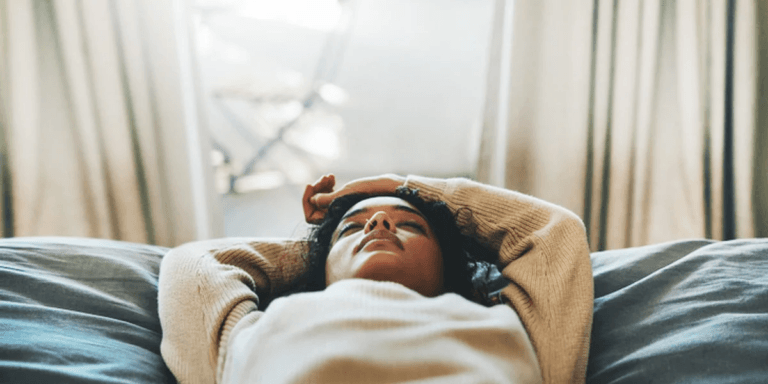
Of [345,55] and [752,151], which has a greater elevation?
[345,55]

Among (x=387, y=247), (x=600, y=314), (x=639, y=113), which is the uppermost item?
(x=639, y=113)

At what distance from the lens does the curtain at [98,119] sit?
158 centimetres

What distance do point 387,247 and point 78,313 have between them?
48 centimetres

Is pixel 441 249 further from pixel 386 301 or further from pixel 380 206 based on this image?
pixel 386 301

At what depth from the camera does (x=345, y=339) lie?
585 mm

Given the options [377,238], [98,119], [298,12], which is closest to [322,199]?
[377,238]

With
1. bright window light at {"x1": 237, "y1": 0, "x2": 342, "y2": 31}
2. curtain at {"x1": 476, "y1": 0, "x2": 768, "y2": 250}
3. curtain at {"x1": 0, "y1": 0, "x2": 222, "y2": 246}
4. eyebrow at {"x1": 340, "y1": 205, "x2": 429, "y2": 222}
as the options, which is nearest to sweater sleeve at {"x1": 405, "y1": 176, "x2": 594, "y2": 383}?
eyebrow at {"x1": 340, "y1": 205, "x2": 429, "y2": 222}

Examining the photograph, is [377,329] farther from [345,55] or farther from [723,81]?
[723,81]

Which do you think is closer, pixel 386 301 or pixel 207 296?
pixel 386 301

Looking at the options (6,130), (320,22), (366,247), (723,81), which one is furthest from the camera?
(320,22)

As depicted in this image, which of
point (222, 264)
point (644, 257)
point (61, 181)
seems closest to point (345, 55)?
point (61, 181)

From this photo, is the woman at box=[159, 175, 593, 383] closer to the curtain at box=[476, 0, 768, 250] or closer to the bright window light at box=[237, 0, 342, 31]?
the curtain at box=[476, 0, 768, 250]

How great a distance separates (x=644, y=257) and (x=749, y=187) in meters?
1.18

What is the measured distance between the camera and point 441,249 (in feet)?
3.34
